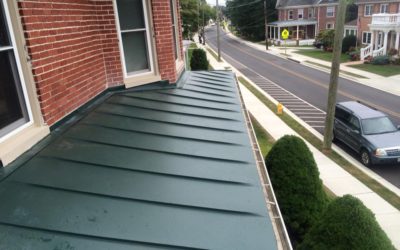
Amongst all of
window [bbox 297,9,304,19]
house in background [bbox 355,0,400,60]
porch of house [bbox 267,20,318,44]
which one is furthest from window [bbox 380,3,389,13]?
window [bbox 297,9,304,19]

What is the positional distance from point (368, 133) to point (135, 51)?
1036cm

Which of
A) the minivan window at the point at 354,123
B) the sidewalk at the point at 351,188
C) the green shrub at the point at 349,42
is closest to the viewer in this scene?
the sidewalk at the point at 351,188

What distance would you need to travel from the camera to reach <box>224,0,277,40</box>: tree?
73688mm

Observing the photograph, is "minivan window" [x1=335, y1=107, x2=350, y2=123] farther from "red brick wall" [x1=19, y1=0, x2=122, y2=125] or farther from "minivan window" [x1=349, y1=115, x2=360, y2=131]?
"red brick wall" [x1=19, y1=0, x2=122, y2=125]

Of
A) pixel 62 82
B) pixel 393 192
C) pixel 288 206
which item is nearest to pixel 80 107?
pixel 62 82

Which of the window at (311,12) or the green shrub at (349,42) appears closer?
the green shrub at (349,42)

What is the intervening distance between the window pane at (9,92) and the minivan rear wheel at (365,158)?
484 inches

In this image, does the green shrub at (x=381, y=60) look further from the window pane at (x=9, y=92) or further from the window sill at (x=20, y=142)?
the window pane at (x=9, y=92)

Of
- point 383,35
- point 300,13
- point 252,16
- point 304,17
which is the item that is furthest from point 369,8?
point 252,16

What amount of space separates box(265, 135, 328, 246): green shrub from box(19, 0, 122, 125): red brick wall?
4.15 metres

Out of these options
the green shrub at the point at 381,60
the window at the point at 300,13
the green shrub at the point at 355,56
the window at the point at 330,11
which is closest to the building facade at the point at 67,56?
the green shrub at the point at 381,60

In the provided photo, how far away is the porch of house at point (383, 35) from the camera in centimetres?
3681

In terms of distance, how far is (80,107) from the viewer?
5473 mm

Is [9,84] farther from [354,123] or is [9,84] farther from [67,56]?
[354,123]
